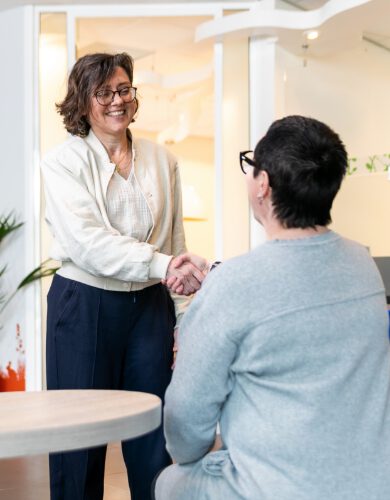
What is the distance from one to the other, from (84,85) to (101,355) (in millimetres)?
768

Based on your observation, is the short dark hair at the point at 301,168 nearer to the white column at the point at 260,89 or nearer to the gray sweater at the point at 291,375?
the gray sweater at the point at 291,375

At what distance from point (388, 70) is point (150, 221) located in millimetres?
5674

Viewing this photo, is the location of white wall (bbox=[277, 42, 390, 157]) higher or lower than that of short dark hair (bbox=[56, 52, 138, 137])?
higher

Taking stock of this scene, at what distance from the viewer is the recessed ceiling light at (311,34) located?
598 centimetres

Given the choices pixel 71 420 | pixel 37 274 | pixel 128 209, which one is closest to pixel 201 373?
pixel 71 420

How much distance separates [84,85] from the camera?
7.41 feet

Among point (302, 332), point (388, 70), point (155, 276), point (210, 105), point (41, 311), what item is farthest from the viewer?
point (210, 105)

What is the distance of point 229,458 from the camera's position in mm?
1450

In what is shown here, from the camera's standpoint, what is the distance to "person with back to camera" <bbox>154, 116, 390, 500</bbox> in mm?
1349

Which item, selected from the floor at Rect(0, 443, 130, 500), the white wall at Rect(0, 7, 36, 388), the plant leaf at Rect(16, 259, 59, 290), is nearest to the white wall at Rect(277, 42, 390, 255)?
the white wall at Rect(0, 7, 36, 388)

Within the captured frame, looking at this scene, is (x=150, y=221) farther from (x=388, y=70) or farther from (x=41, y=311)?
(x=388, y=70)

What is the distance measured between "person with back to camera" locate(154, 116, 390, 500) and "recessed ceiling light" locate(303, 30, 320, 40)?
476cm

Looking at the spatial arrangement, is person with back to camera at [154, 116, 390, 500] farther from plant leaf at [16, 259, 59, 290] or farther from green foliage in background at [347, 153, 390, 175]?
green foliage in background at [347, 153, 390, 175]

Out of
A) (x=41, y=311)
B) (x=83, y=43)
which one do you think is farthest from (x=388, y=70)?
(x=41, y=311)
